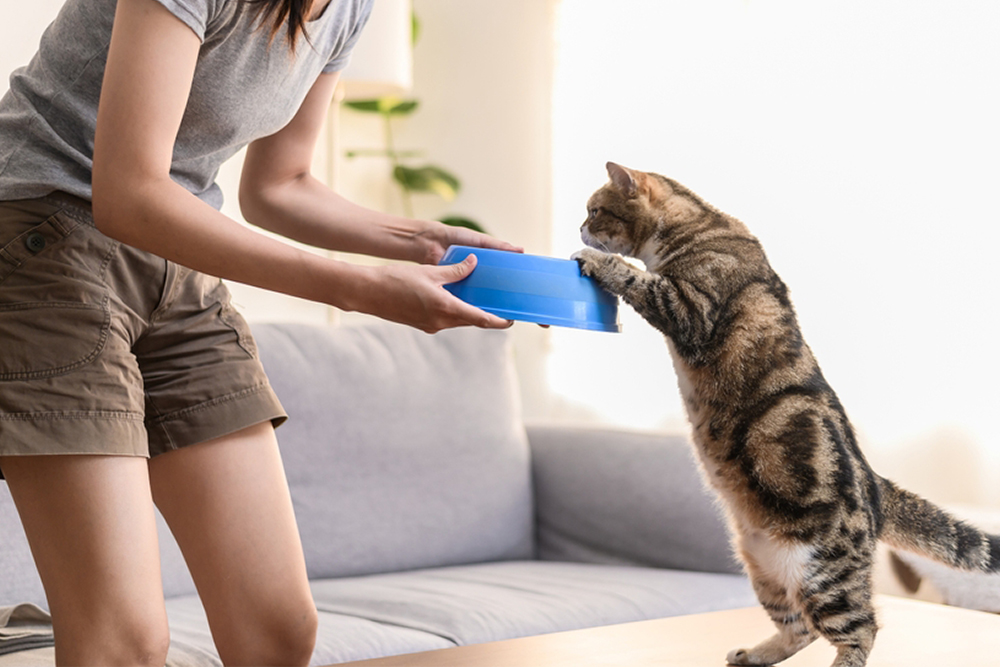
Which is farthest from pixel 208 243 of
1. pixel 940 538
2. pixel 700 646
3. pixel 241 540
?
pixel 940 538

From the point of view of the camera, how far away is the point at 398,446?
224 centimetres

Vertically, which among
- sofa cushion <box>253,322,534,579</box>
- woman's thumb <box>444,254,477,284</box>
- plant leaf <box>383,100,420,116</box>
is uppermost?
plant leaf <box>383,100,420,116</box>

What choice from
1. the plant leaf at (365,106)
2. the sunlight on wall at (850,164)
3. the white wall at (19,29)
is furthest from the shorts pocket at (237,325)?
the plant leaf at (365,106)

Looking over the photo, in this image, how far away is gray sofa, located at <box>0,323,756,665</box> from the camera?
6.39 feet

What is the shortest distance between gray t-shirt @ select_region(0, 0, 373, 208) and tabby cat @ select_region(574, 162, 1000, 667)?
1.39 feet

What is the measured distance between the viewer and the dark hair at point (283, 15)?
108 cm

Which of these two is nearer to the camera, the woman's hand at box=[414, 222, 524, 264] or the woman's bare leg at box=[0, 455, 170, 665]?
the woman's bare leg at box=[0, 455, 170, 665]

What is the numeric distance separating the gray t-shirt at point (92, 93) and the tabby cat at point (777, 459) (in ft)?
1.39

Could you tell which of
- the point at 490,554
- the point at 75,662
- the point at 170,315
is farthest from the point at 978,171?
the point at 75,662

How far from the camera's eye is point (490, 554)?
7.73ft

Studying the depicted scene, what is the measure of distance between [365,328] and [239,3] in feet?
4.46

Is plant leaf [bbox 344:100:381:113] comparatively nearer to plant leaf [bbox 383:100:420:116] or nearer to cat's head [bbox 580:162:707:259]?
plant leaf [bbox 383:100:420:116]

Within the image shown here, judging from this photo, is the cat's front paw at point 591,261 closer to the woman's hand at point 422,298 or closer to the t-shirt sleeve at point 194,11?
the woman's hand at point 422,298

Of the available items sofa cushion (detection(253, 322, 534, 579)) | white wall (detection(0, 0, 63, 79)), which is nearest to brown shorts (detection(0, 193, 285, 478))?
sofa cushion (detection(253, 322, 534, 579))
